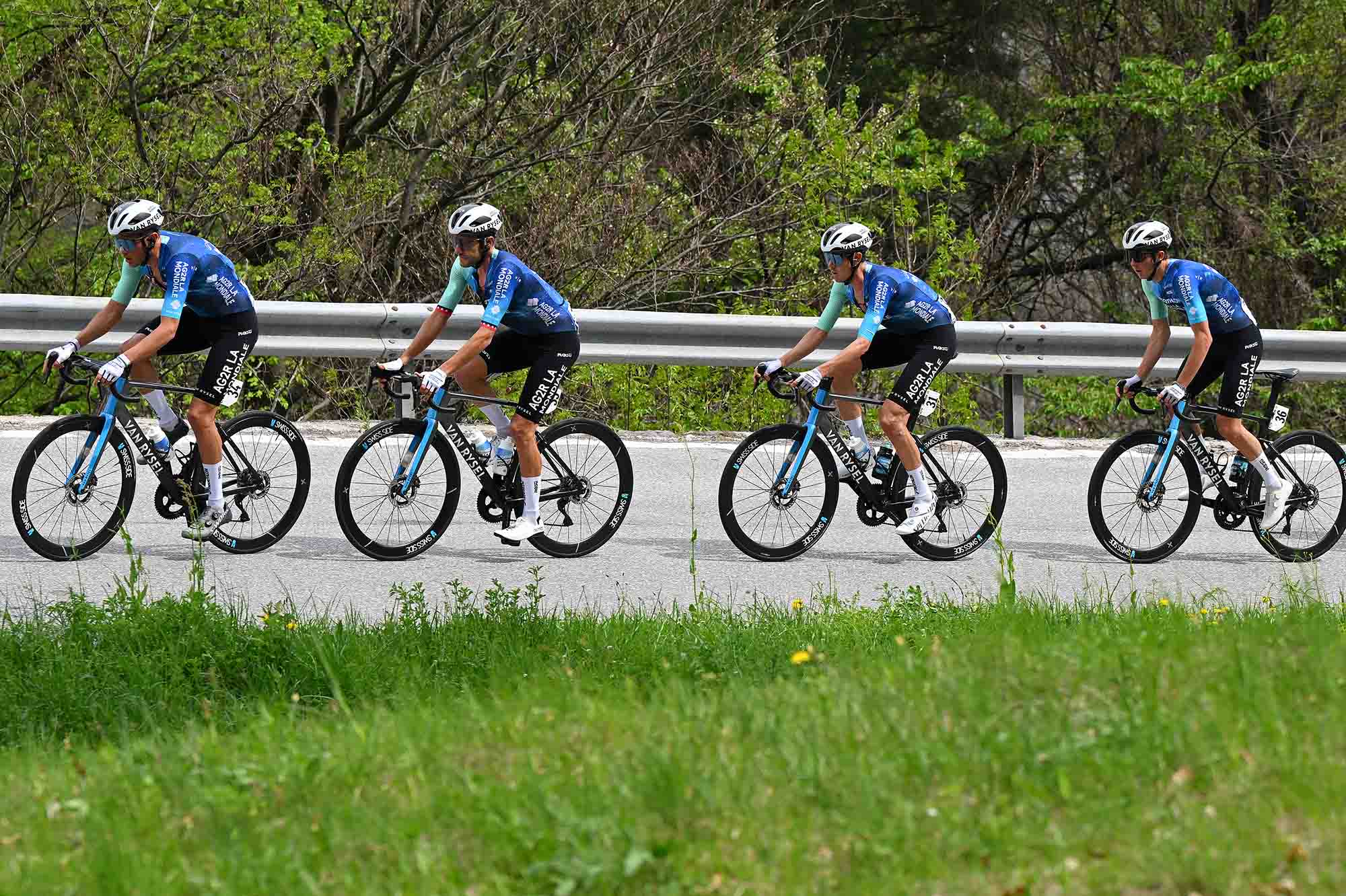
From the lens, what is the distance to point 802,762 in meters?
4.25

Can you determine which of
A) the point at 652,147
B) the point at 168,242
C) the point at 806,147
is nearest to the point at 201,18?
the point at 652,147

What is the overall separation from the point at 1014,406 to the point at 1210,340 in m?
4.21

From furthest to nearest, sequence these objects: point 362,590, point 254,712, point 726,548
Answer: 1. point 726,548
2. point 362,590
3. point 254,712

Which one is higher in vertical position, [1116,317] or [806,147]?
[806,147]

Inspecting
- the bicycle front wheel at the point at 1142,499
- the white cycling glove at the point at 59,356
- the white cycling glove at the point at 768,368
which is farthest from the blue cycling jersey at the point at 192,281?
the bicycle front wheel at the point at 1142,499

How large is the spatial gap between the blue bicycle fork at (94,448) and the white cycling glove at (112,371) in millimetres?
215

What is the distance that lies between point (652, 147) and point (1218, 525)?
12.9 metres

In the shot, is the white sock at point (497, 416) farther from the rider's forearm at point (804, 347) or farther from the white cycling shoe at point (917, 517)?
the white cycling shoe at point (917, 517)

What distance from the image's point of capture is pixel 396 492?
9102mm

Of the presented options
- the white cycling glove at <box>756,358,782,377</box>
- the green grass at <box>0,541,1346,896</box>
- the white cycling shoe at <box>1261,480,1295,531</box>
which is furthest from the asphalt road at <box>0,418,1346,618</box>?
the green grass at <box>0,541,1346,896</box>

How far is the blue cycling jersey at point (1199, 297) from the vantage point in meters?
9.37

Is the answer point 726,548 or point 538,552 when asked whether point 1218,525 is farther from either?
point 538,552

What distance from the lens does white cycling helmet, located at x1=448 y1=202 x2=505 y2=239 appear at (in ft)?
29.5

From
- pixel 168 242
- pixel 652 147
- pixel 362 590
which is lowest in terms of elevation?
pixel 362 590
